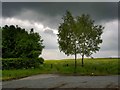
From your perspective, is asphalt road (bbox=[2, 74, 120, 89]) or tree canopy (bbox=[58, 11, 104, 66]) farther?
tree canopy (bbox=[58, 11, 104, 66])

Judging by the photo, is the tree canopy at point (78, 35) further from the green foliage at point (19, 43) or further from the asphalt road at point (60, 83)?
the asphalt road at point (60, 83)

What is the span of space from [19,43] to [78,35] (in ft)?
37.6

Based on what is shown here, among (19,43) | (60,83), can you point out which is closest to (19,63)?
(19,43)

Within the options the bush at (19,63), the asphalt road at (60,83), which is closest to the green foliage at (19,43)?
the bush at (19,63)

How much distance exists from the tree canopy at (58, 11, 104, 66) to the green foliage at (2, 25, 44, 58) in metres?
5.21

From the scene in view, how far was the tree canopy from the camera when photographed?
58.3 metres

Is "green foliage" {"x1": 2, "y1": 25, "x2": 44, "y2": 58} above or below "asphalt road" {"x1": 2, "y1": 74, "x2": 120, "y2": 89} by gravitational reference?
above

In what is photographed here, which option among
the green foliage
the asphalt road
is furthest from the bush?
the asphalt road

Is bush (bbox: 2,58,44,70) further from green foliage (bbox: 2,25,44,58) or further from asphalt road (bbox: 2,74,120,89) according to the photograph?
asphalt road (bbox: 2,74,120,89)

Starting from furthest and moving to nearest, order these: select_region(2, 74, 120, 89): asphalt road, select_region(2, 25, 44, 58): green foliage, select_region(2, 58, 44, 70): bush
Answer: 1. select_region(2, 25, 44, 58): green foliage
2. select_region(2, 58, 44, 70): bush
3. select_region(2, 74, 120, 89): asphalt road

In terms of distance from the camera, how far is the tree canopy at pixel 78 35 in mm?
58281

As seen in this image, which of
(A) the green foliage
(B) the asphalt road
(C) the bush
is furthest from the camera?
(A) the green foliage

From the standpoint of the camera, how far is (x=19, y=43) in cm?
5897

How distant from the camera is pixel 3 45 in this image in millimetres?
60094
